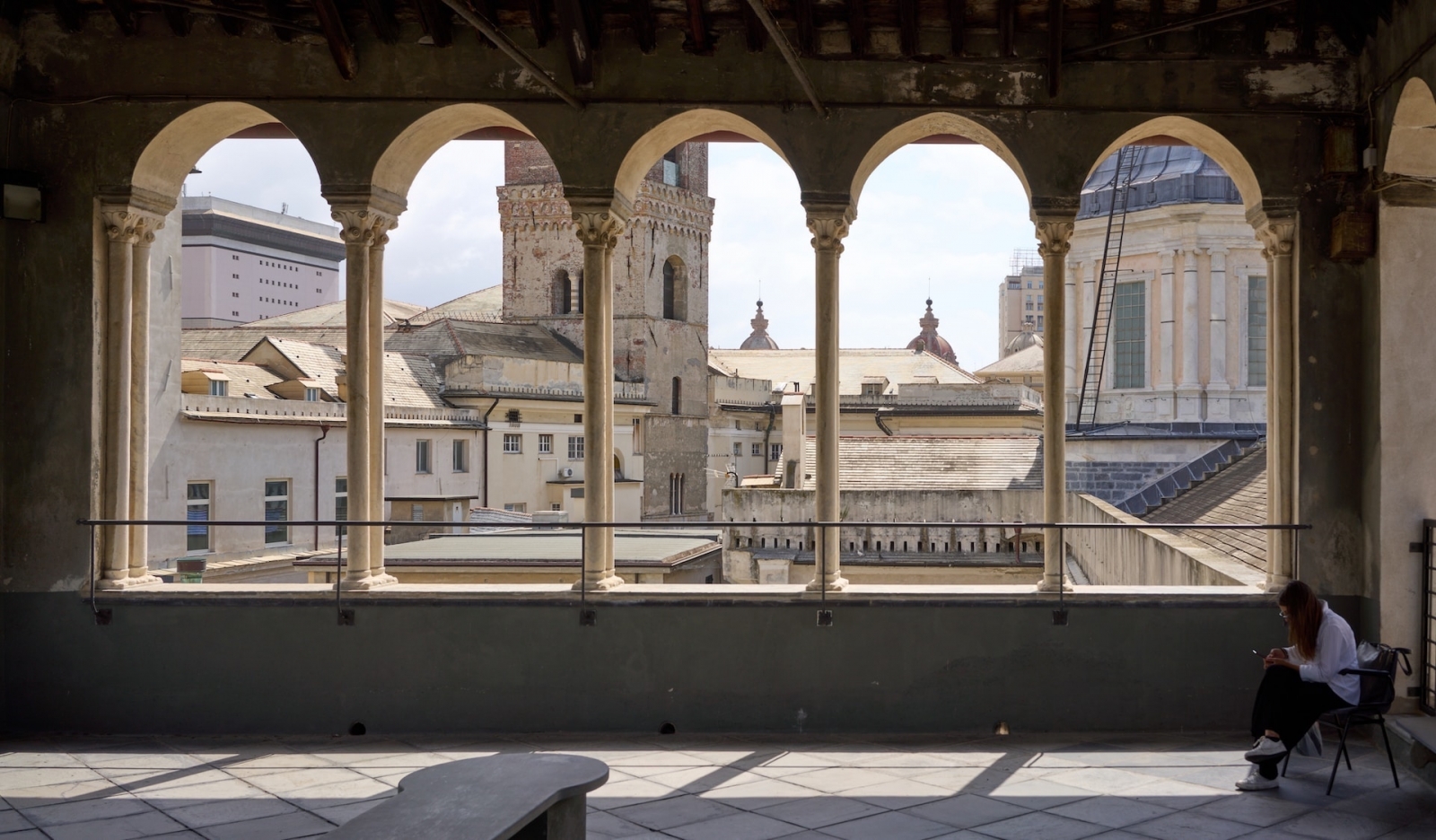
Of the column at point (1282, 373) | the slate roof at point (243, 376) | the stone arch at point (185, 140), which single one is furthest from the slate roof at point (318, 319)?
the column at point (1282, 373)

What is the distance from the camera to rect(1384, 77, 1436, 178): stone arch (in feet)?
22.9

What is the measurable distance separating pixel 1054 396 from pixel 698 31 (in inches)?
130

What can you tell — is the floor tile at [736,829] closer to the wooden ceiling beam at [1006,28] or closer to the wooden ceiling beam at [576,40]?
the wooden ceiling beam at [576,40]

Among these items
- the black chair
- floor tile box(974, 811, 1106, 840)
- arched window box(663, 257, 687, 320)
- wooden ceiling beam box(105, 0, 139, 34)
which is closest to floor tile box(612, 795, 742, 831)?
floor tile box(974, 811, 1106, 840)

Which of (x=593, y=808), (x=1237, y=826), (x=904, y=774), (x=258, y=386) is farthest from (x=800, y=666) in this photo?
(x=258, y=386)

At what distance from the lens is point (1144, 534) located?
11.9m

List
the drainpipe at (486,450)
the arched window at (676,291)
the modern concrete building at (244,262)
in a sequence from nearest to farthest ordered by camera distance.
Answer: the drainpipe at (486,450)
the arched window at (676,291)
the modern concrete building at (244,262)

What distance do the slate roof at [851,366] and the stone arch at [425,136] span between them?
5262cm

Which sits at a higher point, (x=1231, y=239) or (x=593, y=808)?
(x=1231, y=239)

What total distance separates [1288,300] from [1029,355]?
6691 cm

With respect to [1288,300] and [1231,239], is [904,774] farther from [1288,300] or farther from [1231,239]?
[1231,239]

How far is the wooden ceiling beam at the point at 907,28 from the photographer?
752 centimetres

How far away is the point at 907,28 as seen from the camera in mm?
7598

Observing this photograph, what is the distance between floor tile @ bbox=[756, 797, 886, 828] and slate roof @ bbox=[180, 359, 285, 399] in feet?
97.3
